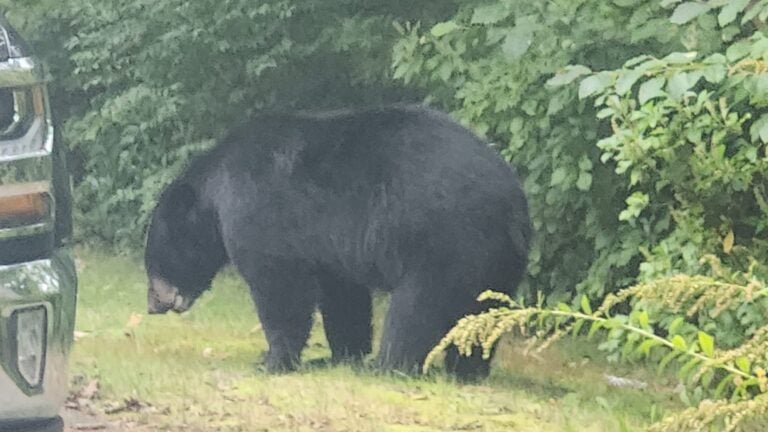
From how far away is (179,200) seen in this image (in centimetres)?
588

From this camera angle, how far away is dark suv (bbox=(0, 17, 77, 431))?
328cm

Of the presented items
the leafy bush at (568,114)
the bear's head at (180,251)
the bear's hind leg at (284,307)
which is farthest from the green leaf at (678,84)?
the bear's head at (180,251)

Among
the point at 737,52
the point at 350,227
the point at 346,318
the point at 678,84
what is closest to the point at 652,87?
the point at 678,84

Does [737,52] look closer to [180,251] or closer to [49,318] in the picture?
[49,318]

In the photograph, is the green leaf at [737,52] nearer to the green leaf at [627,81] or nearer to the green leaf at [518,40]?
the green leaf at [627,81]

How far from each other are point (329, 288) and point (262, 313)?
35 centimetres

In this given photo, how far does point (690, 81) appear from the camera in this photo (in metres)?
3.54

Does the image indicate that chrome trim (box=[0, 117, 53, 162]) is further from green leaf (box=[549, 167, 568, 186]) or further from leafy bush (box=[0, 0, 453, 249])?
leafy bush (box=[0, 0, 453, 249])

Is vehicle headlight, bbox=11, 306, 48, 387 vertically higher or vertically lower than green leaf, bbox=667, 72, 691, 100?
lower

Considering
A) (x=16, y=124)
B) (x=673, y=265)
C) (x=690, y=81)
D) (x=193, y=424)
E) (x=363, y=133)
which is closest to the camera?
(x=16, y=124)

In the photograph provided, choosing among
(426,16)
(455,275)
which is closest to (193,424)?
(455,275)

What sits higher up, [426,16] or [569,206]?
[426,16]

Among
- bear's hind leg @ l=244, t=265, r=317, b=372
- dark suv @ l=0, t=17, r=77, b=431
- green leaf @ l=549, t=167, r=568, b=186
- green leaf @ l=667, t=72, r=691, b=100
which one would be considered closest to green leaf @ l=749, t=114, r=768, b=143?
green leaf @ l=667, t=72, r=691, b=100

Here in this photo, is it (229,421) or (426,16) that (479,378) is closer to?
(229,421)
